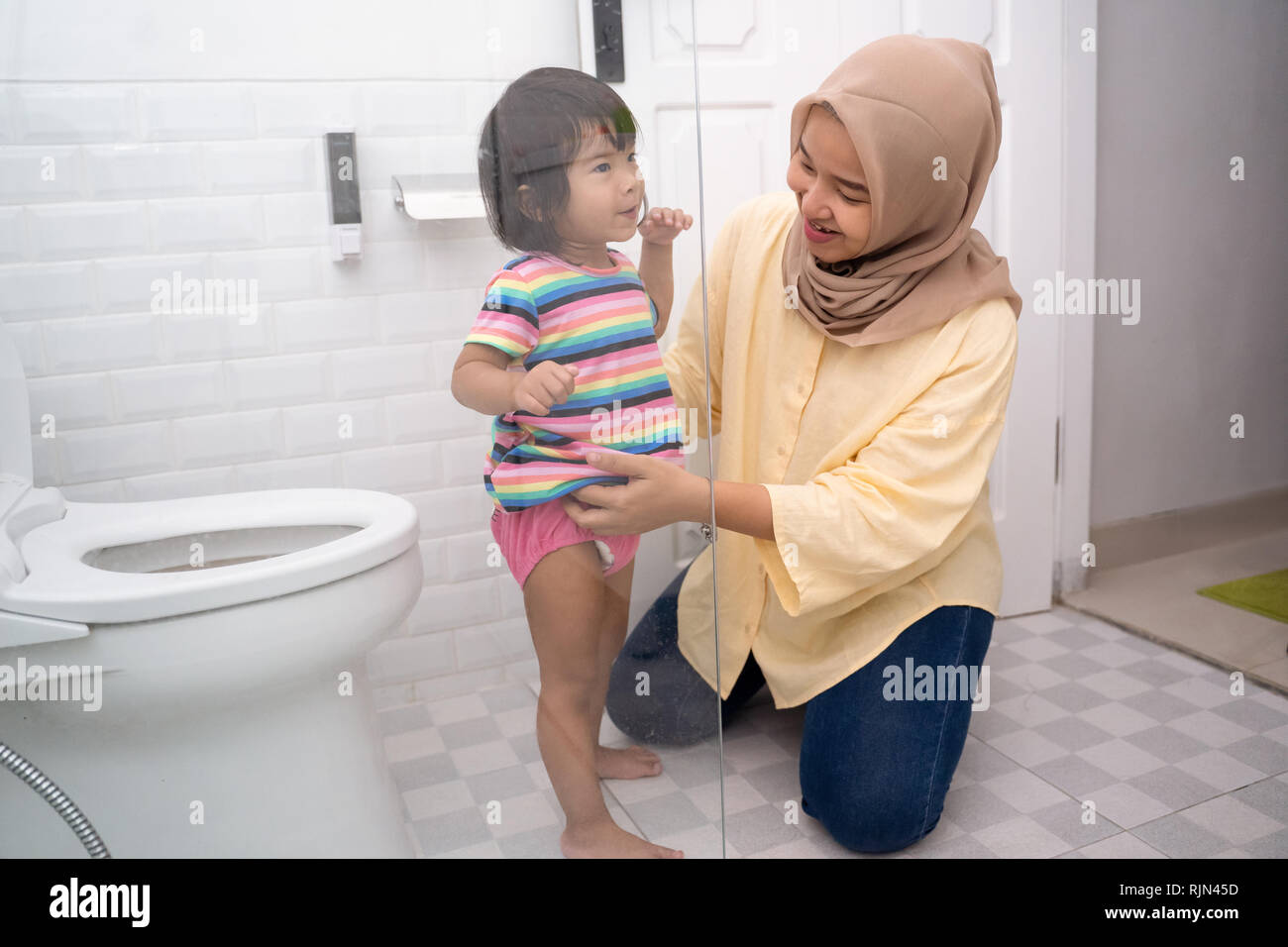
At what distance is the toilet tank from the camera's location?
39.1 inches

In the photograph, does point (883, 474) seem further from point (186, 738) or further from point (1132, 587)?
point (1132, 587)

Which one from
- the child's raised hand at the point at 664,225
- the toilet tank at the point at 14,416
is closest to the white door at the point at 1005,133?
the child's raised hand at the point at 664,225

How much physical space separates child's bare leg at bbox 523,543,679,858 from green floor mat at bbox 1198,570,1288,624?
1642 mm

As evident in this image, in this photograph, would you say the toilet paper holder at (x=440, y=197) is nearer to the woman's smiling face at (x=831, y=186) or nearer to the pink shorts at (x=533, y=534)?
the pink shorts at (x=533, y=534)

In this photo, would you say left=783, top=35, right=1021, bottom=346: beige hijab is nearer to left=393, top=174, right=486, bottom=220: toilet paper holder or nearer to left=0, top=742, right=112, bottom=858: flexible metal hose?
left=393, top=174, right=486, bottom=220: toilet paper holder

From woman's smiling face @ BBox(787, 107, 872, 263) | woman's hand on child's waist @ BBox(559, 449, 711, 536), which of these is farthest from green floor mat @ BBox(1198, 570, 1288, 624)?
woman's hand on child's waist @ BBox(559, 449, 711, 536)

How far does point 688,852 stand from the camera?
46.3 inches

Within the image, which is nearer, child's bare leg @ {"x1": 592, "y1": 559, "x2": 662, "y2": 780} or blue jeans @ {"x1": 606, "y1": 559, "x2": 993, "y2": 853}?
child's bare leg @ {"x1": 592, "y1": 559, "x2": 662, "y2": 780}

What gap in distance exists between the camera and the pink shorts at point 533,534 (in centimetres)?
107

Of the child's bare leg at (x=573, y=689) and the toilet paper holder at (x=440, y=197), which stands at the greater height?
the toilet paper holder at (x=440, y=197)

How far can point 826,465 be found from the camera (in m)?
1.40

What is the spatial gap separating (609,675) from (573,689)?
47 mm
